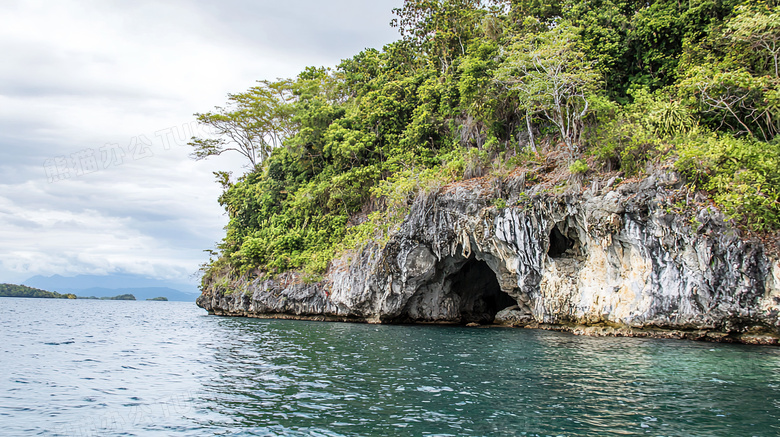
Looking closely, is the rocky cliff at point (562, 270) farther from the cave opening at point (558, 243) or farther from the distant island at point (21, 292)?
the distant island at point (21, 292)

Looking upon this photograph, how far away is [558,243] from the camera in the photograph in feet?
77.3

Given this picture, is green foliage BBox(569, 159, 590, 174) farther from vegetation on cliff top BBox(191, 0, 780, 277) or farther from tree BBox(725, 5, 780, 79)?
tree BBox(725, 5, 780, 79)

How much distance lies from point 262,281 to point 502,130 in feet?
65.3

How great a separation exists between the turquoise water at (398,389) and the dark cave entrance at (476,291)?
1141 centimetres

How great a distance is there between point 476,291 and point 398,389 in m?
20.8

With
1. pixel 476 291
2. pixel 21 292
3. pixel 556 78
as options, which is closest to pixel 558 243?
pixel 476 291

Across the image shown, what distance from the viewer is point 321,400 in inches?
356

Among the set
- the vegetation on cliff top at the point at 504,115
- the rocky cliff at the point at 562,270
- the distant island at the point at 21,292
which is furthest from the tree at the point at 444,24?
the distant island at the point at 21,292

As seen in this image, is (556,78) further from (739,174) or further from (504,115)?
(739,174)

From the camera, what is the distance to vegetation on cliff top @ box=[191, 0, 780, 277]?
1827 cm

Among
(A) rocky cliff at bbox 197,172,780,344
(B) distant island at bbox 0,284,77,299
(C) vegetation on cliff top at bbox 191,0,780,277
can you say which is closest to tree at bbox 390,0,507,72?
(C) vegetation on cliff top at bbox 191,0,780,277

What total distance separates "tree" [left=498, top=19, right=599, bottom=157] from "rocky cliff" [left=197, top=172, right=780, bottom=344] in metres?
4.08

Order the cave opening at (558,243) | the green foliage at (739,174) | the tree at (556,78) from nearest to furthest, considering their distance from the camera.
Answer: the green foliage at (739,174)
the tree at (556,78)
the cave opening at (558,243)

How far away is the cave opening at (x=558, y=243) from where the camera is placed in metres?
23.0
